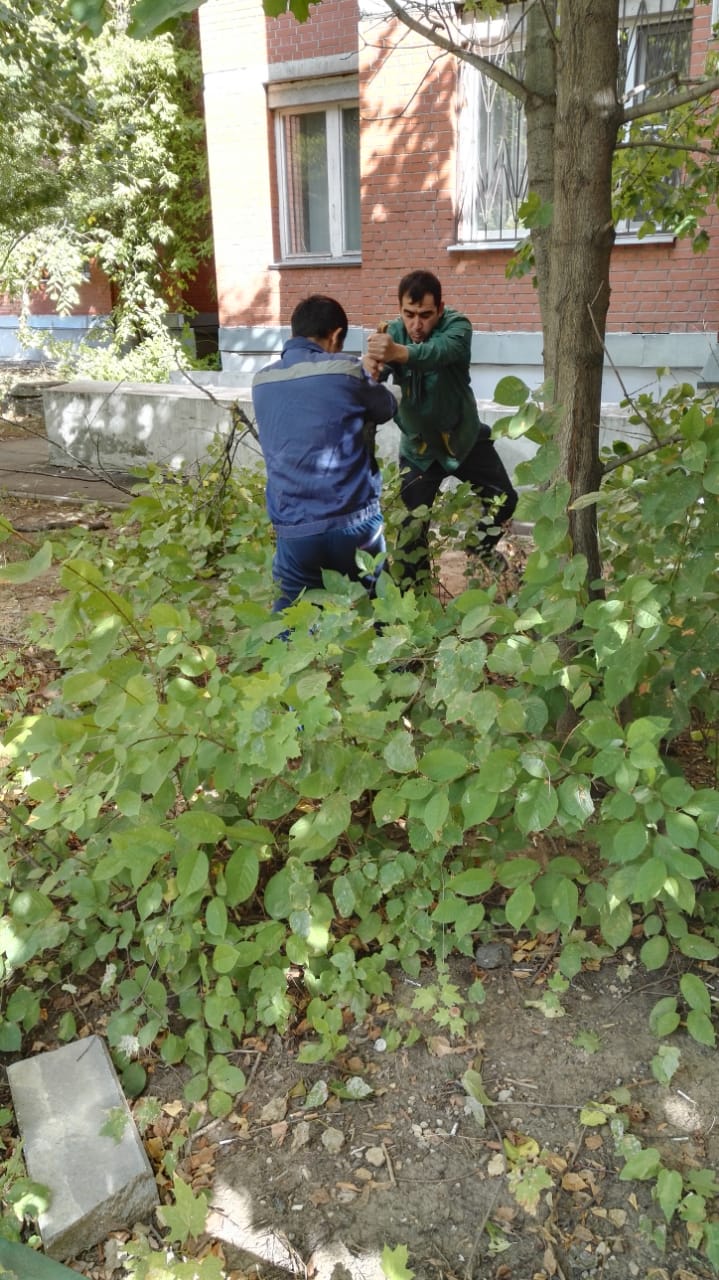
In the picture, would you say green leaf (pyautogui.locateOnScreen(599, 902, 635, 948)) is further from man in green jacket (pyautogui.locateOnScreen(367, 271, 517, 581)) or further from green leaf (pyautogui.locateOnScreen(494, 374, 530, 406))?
man in green jacket (pyautogui.locateOnScreen(367, 271, 517, 581))

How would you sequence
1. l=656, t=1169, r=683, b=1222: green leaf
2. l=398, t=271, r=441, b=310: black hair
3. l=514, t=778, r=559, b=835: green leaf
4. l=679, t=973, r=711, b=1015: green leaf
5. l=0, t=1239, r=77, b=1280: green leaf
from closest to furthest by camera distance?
l=0, t=1239, r=77, b=1280: green leaf < l=656, t=1169, r=683, b=1222: green leaf < l=514, t=778, r=559, b=835: green leaf < l=679, t=973, r=711, b=1015: green leaf < l=398, t=271, r=441, b=310: black hair

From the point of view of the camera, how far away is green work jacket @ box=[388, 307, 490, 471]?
13.4ft

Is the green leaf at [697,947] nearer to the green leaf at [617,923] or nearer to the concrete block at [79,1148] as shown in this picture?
the green leaf at [617,923]

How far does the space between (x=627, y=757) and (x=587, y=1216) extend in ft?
3.19

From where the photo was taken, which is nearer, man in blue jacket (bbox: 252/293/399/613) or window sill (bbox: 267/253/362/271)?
man in blue jacket (bbox: 252/293/399/613)

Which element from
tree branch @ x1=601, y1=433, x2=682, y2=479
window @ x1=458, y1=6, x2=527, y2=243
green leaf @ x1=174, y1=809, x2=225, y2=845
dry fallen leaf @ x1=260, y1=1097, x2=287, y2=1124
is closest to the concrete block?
dry fallen leaf @ x1=260, y1=1097, x2=287, y2=1124

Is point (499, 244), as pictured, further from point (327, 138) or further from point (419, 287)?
point (419, 287)

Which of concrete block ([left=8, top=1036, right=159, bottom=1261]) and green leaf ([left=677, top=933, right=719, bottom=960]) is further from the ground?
green leaf ([left=677, top=933, right=719, bottom=960])

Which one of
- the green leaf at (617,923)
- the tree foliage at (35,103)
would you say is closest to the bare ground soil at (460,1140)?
the green leaf at (617,923)

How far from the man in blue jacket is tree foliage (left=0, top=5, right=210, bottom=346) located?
9.60 meters

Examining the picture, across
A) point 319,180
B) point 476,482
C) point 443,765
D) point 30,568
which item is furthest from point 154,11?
point 319,180

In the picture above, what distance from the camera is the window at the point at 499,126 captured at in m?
7.84

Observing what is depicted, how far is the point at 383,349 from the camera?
3.71m

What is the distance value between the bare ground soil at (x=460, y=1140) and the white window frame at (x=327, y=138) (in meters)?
9.94
